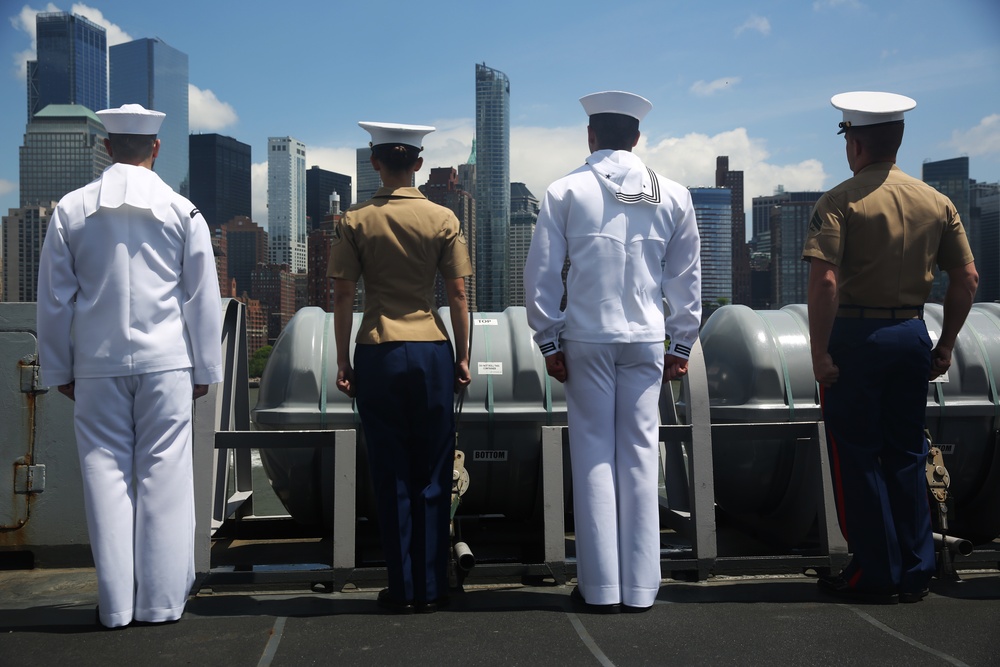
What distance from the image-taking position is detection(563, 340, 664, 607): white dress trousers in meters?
3.95

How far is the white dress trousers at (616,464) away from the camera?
395 centimetres

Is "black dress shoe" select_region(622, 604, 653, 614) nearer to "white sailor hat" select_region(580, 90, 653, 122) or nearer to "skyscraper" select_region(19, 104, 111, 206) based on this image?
"white sailor hat" select_region(580, 90, 653, 122)

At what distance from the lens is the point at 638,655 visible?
331cm

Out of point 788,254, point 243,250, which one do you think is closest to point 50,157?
point 243,250

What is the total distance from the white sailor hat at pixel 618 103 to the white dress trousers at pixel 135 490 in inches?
87.3

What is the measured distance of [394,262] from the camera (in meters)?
4.06

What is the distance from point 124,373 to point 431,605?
5.39 ft

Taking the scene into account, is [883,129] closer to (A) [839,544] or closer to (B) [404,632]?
(A) [839,544]

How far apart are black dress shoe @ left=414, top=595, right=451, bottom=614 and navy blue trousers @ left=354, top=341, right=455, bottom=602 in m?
0.02

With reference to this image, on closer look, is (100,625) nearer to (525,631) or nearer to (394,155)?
(525,631)

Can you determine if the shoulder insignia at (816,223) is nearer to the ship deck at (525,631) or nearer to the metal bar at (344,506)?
the ship deck at (525,631)

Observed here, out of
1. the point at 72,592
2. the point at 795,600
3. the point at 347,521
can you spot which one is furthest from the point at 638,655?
Result: the point at 72,592

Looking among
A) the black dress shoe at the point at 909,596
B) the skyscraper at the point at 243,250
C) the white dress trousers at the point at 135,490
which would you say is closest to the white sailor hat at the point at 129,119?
the white dress trousers at the point at 135,490

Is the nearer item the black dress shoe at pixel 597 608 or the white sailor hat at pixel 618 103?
the black dress shoe at pixel 597 608
